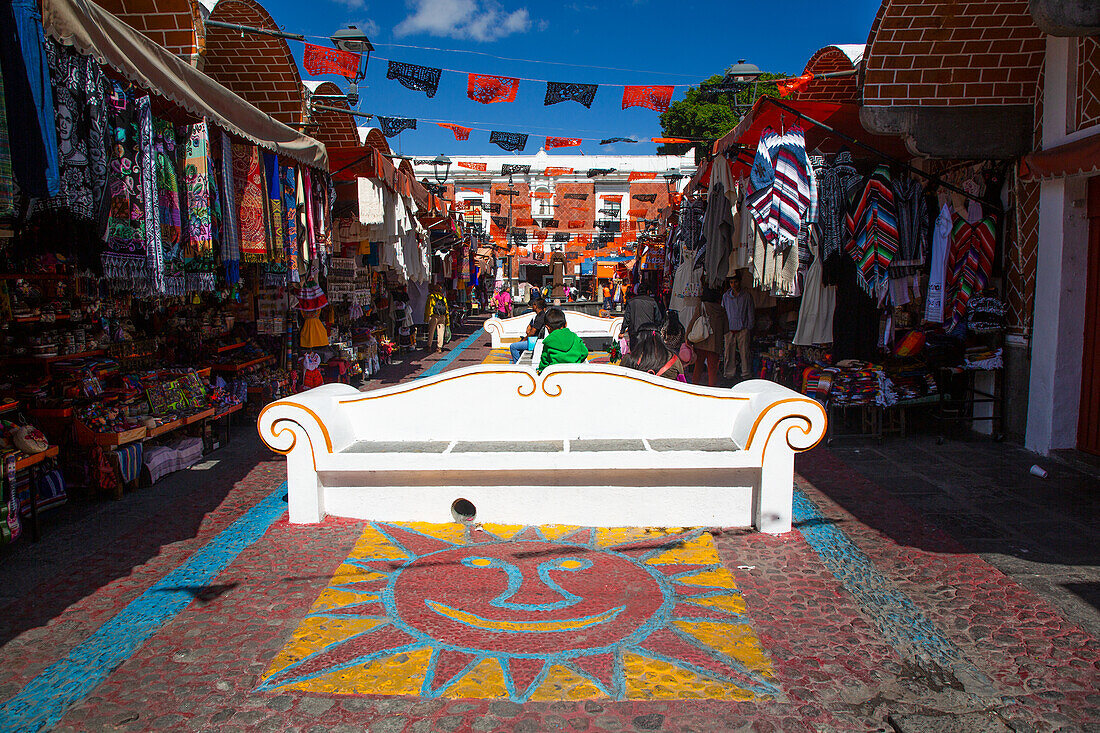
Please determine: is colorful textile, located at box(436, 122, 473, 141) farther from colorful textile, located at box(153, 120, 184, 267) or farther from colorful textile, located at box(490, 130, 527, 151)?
colorful textile, located at box(153, 120, 184, 267)

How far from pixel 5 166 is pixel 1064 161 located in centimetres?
717

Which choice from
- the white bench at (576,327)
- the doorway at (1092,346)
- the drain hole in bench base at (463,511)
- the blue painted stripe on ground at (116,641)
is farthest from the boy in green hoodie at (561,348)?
the white bench at (576,327)

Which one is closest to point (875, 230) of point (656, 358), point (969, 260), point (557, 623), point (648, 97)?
point (969, 260)

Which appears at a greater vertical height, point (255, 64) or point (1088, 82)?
point (255, 64)

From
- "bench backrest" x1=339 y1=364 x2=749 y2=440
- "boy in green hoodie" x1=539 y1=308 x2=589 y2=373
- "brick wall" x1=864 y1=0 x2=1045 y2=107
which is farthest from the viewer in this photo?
"boy in green hoodie" x1=539 y1=308 x2=589 y2=373

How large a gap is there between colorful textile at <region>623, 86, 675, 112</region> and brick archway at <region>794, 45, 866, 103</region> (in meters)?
3.50

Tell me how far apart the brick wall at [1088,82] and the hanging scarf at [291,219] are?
7069mm

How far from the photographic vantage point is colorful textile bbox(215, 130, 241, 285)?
5.51 meters

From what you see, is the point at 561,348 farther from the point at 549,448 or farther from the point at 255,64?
the point at 255,64

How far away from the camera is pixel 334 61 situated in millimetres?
9461

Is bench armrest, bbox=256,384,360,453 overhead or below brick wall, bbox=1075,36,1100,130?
below

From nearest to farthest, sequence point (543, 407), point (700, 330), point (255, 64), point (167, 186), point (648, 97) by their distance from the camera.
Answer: point (167, 186)
point (543, 407)
point (255, 64)
point (700, 330)
point (648, 97)

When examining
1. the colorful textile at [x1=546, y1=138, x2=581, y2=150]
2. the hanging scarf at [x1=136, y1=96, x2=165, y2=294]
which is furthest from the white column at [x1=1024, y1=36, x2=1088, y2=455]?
the colorful textile at [x1=546, y1=138, x2=581, y2=150]

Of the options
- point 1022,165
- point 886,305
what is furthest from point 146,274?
point 1022,165
